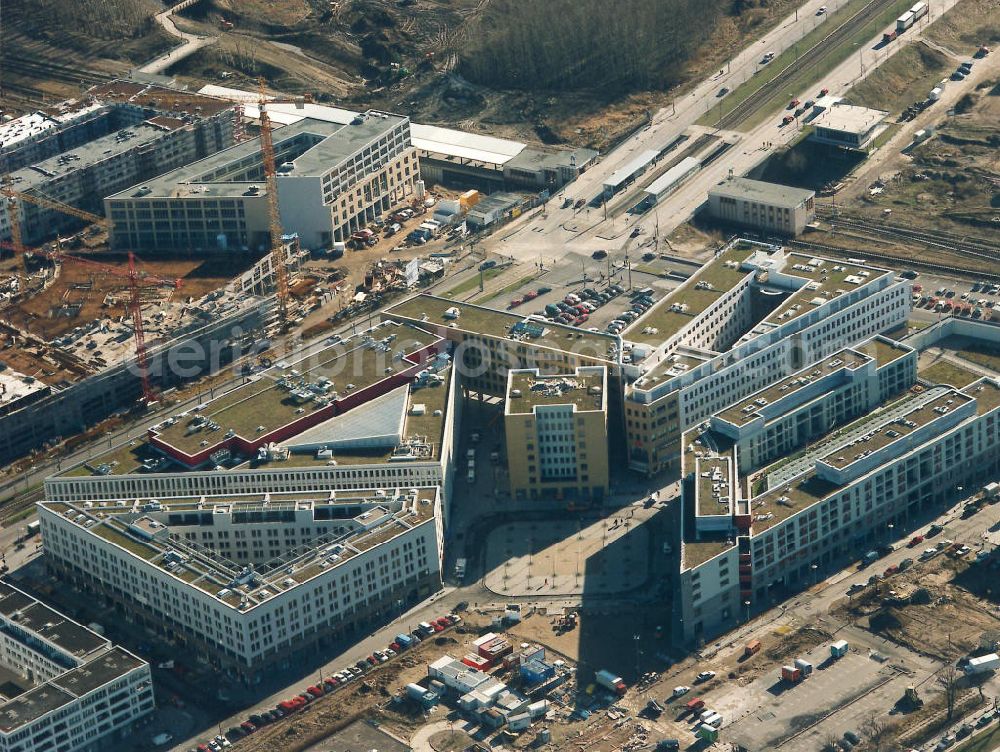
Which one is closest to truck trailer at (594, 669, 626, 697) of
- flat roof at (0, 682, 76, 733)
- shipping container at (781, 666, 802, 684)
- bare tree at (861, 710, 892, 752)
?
shipping container at (781, 666, 802, 684)

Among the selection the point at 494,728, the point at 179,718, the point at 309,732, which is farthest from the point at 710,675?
the point at 179,718

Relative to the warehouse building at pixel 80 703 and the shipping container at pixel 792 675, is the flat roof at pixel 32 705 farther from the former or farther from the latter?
the shipping container at pixel 792 675

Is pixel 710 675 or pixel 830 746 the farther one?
pixel 710 675

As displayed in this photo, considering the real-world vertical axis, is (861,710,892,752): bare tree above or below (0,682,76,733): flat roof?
below

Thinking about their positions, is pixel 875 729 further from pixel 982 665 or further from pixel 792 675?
pixel 982 665

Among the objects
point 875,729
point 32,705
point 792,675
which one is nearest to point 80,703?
point 32,705

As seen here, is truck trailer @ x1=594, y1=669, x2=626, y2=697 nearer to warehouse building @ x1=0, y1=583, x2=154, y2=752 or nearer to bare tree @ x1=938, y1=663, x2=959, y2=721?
bare tree @ x1=938, y1=663, x2=959, y2=721

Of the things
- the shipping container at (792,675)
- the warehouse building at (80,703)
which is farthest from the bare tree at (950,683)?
the warehouse building at (80,703)

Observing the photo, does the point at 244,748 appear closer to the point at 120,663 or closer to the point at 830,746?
the point at 120,663
